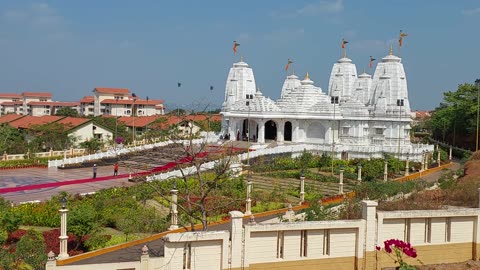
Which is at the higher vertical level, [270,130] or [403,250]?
[270,130]

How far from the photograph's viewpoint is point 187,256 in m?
11.6

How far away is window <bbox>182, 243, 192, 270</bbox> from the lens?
37.9ft

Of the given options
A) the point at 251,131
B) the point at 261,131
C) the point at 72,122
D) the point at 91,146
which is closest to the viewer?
the point at 91,146

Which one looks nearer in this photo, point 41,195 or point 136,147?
point 41,195

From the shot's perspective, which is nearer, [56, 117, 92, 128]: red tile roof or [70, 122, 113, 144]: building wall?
[70, 122, 113, 144]: building wall

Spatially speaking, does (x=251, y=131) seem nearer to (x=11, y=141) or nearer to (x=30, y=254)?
(x=11, y=141)

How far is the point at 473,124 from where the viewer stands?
157ft

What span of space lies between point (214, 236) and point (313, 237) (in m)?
2.54

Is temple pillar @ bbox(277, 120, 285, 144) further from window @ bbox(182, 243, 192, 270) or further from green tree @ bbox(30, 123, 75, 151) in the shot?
window @ bbox(182, 243, 192, 270)

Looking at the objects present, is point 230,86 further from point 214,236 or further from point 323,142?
point 214,236

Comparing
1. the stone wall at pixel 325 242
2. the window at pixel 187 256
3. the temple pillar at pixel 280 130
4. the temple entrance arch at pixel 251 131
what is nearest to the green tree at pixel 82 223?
the stone wall at pixel 325 242

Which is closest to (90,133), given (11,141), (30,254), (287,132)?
(11,141)

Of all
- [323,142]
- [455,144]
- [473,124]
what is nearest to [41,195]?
[323,142]

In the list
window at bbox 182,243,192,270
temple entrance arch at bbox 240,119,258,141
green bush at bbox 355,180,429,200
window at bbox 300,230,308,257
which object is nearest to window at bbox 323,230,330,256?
window at bbox 300,230,308,257
